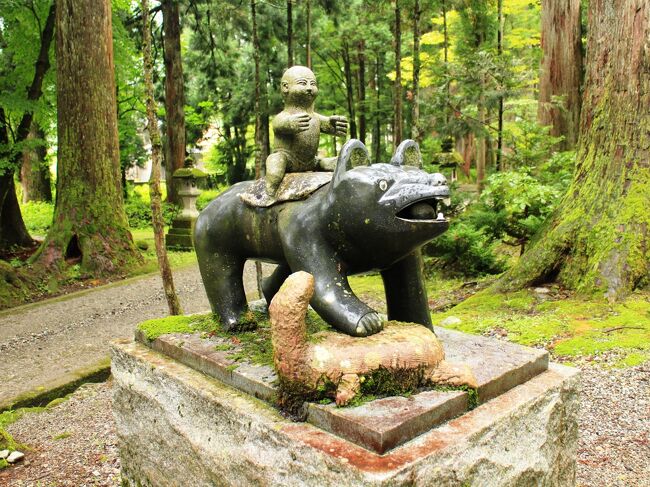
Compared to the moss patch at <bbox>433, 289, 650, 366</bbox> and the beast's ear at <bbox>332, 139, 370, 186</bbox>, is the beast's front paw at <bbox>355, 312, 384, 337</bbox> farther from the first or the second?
the moss patch at <bbox>433, 289, 650, 366</bbox>

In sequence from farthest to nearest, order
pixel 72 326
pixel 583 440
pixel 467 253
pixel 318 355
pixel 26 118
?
pixel 26 118 < pixel 467 253 < pixel 72 326 < pixel 583 440 < pixel 318 355

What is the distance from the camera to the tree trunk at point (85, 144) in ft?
28.5

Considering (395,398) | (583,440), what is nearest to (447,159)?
(583,440)

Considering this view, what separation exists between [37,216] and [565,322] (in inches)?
633

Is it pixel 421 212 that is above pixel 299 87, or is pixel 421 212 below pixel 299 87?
below

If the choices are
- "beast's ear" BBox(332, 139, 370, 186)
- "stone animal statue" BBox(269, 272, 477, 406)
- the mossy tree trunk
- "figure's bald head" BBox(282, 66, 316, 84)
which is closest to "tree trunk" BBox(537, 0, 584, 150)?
the mossy tree trunk

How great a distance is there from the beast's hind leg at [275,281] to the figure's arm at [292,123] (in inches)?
27.0

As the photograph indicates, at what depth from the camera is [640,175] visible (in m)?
5.37

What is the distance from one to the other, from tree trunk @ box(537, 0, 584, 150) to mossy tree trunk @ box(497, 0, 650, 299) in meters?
3.96

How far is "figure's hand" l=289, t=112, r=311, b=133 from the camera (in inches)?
105

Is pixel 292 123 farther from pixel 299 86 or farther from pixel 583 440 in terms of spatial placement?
pixel 583 440

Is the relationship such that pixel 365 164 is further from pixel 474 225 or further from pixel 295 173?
pixel 474 225

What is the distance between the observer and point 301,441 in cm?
192

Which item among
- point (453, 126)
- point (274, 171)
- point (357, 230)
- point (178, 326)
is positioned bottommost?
point (178, 326)
